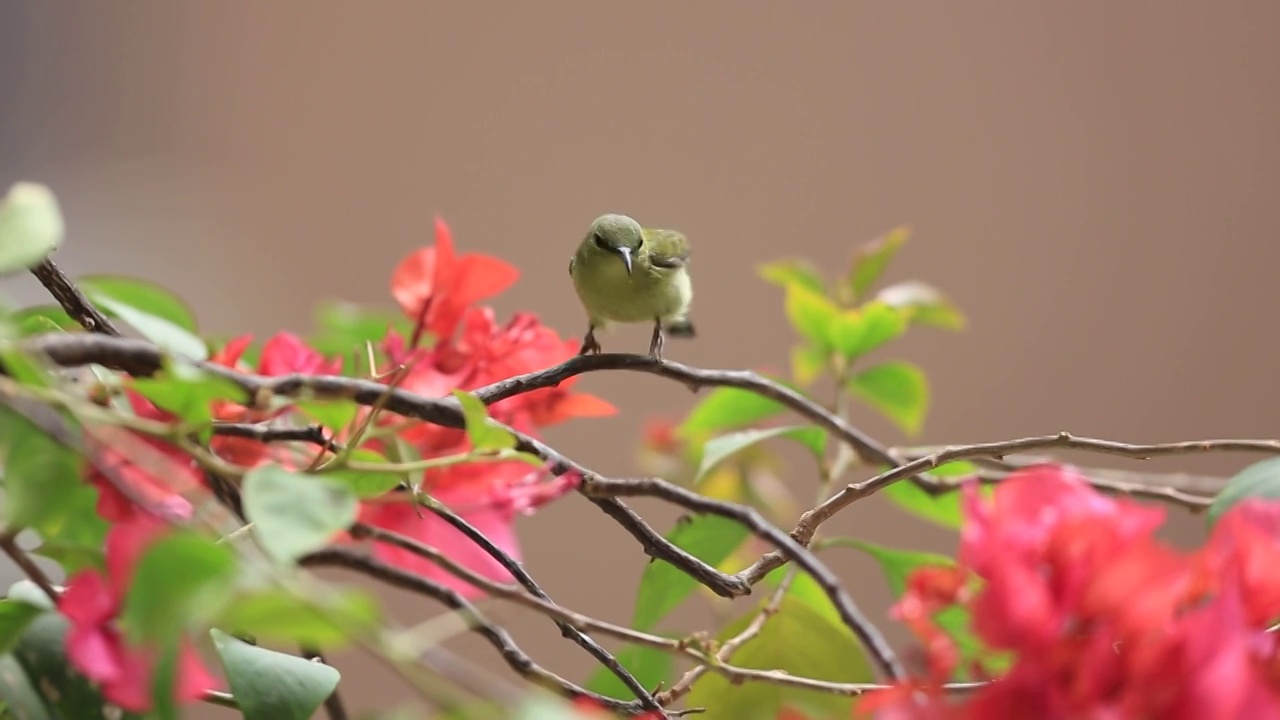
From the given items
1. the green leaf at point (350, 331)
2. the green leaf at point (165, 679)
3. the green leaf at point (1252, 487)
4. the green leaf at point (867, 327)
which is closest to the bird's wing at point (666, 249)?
the green leaf at point (867, 327)

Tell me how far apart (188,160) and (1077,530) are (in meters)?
1.67

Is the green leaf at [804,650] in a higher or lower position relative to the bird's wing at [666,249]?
lower

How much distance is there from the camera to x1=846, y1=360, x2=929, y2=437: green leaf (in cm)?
67

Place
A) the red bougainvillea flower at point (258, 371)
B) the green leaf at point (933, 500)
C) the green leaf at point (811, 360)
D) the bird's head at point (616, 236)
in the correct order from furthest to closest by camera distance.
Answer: the bird's head at point (616, 236), the green leaf at point (811, 360), the green leaf at point (933, 500), the red bougainvillea flower at point (258, 371)

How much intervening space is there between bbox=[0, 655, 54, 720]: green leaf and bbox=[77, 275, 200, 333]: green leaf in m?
0.20

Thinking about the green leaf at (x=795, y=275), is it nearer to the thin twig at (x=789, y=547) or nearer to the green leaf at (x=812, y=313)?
the green leaf at (x=812, y=313)

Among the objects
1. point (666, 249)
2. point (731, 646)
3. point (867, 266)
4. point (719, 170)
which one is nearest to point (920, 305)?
point (867, 266)

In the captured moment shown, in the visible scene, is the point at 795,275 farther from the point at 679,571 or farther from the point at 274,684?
the point at 274,684

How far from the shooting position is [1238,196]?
1447 millimetres

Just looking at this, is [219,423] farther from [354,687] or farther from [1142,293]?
[1142,293]

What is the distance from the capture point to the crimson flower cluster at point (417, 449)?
0.70 feet

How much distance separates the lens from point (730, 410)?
24.5 inches

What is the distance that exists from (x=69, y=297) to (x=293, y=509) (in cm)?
20

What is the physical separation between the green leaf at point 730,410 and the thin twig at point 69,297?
34cm
